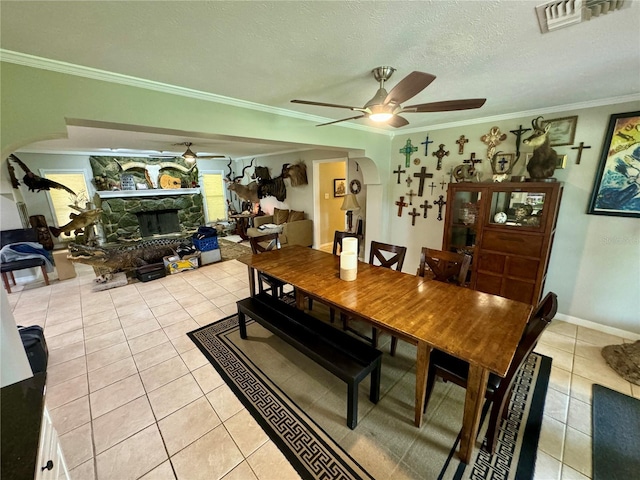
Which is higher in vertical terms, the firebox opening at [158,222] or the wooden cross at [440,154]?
the wooden cross at [440,154]

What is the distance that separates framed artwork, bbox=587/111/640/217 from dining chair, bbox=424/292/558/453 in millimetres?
2044

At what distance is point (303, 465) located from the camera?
1.50m

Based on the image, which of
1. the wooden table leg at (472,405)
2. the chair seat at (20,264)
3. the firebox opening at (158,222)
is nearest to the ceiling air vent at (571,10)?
the wooden table leg at (472,405)

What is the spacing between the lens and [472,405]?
1.39 meters

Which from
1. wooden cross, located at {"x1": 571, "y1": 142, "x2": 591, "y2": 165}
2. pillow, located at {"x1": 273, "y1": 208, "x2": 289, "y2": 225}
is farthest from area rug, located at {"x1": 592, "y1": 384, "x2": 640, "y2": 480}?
pillow, located at {"x1": 273, "y1": 208, "x2": 289, "y2": 225}

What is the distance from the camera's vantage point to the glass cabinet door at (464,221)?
10.4 feet

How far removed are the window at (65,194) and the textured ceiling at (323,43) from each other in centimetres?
580

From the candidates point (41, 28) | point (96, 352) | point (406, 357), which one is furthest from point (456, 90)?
point (96, 352)

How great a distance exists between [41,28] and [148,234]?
270 inches

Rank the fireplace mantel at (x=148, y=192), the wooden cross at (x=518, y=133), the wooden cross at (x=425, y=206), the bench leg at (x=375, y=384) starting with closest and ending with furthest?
the bench leg at (x=375, y=384), the wooden cross at (x=518, y=133), the wooden cross at (x=425, y=206), the fireplace mantel at (x=148, y=192)

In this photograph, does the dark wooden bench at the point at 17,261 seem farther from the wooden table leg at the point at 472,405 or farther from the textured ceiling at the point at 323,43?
the wooden table leg at the point at 472,405

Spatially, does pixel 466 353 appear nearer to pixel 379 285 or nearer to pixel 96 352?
pixel 379 285

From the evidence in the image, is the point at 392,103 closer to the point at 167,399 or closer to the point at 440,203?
the point at 440,203

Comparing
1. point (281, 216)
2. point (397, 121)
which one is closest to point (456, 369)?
point (397, 121)
